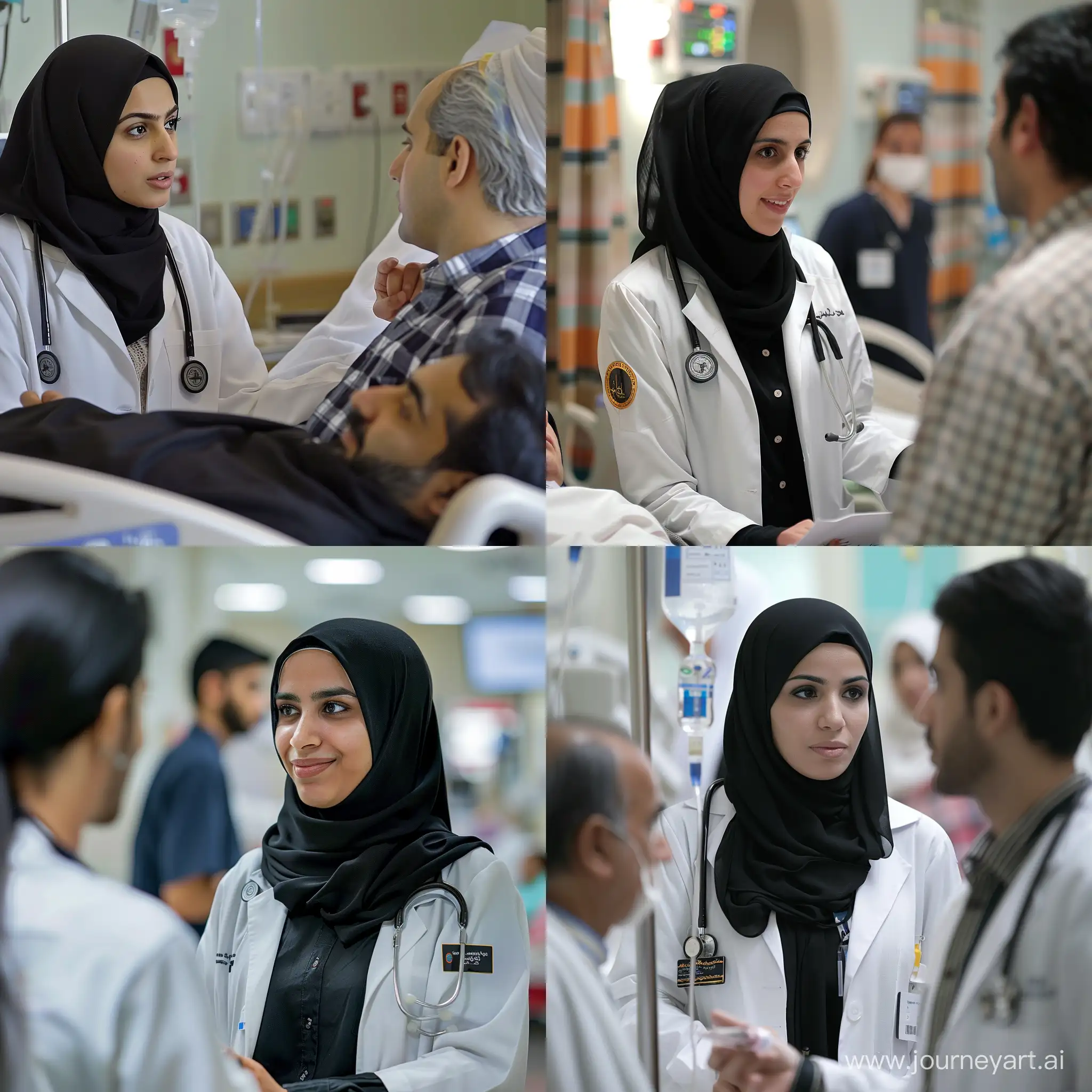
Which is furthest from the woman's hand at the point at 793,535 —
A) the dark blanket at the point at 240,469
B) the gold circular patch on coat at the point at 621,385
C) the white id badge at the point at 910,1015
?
the white id badge at the point at 910,1015

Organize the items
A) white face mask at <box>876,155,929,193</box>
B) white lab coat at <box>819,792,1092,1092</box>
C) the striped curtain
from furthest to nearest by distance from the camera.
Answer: white face mask at <box>876,155,929,193</box>
the striped curtain
white lab coat at <box>819,792,1092,1092</box>

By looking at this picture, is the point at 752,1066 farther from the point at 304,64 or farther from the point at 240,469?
the point at 304,64

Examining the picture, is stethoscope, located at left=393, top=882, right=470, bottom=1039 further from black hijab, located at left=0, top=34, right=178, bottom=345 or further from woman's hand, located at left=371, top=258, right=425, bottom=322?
black hijab, located at left=0, top=34, right=178, bottom=345

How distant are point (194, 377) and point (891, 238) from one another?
126 cm

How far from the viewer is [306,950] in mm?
1403

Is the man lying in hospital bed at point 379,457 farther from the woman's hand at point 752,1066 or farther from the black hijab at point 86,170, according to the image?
the woman's hand at point 752,1066

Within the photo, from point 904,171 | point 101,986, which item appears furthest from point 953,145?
point 101,986

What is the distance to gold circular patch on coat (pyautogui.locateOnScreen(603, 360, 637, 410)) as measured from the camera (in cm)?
161

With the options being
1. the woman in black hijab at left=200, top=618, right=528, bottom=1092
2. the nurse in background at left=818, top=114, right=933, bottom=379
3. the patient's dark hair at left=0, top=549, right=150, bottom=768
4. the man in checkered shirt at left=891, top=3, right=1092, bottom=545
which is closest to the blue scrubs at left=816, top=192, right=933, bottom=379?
the nurse in background at left=818, top=114, right=933, bottom=379

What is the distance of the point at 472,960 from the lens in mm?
1379

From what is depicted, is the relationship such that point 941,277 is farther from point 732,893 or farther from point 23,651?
point 23,651

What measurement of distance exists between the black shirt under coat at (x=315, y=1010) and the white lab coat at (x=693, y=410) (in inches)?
26.0

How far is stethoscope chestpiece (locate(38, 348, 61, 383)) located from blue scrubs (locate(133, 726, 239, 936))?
0.51m

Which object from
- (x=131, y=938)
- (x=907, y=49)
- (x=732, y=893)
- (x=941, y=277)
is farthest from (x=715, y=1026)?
(x=907, y=49)
